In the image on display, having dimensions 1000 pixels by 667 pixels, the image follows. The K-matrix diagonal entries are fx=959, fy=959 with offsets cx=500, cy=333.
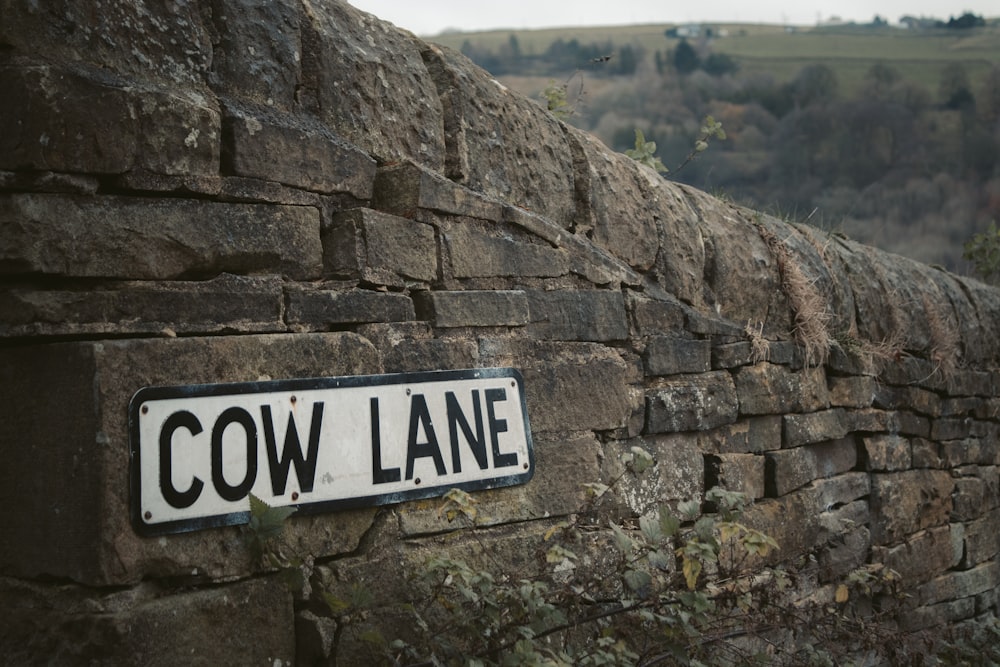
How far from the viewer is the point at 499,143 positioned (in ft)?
9.77

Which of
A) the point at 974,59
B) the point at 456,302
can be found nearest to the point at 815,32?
the point at 974,59

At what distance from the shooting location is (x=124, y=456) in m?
1.93

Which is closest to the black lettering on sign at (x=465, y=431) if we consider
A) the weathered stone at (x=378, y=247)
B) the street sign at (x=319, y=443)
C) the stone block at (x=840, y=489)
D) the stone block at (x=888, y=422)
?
the street sign at (x=319, y=443)

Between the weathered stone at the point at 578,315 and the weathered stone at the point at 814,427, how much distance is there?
1.15 m

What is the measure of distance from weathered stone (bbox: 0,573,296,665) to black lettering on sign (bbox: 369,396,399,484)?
1.19 feet

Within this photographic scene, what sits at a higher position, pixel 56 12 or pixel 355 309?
pixel 56 12

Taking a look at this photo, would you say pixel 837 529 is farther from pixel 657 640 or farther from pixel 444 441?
pixel 444 441

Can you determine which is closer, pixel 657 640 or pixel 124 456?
pixel 124 456

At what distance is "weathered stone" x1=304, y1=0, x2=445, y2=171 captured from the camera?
2.47 meters

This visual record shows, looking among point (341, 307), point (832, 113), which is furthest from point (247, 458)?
point (832, 113)

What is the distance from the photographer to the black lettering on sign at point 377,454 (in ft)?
7.66

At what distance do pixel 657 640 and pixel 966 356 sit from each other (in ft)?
12.3

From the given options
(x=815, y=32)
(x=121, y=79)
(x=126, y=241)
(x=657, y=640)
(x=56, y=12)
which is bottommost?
(x=657, y=640)

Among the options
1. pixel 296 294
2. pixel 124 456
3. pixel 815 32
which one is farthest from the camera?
pixel 815 32
